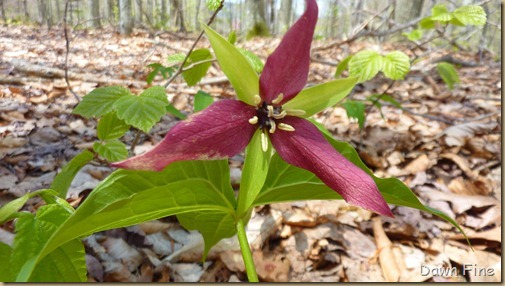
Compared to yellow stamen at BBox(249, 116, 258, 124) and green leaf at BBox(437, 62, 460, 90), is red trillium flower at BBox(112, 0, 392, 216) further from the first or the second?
green leaf at BBox(437, 62, 460, 90)

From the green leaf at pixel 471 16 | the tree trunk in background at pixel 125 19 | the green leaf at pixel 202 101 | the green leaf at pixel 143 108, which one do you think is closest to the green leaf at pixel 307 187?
the green leaf at pixel 143 108

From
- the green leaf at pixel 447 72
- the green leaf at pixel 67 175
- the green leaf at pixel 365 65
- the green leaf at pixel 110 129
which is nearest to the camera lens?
the green leaf at pixel 67 175

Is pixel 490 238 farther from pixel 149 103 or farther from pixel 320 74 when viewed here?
pixel 149 103

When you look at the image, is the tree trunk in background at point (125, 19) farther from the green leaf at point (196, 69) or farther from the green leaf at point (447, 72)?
the green leaf at point (447, 72)

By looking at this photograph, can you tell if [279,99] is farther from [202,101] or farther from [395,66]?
[395,66]

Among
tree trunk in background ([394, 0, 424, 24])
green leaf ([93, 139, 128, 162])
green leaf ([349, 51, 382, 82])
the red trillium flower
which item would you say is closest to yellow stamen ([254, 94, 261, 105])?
the red trillium flower

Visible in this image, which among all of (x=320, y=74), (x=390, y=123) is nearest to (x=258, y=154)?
(x=320, y=74)
